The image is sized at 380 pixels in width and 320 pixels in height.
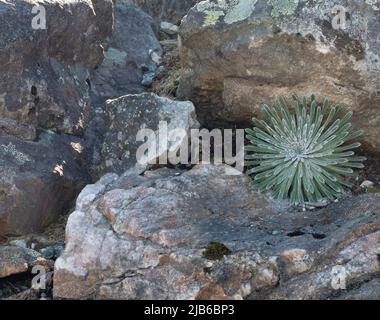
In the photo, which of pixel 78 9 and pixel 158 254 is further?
pixel 78 9

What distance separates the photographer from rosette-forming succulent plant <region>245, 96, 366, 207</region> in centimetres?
585

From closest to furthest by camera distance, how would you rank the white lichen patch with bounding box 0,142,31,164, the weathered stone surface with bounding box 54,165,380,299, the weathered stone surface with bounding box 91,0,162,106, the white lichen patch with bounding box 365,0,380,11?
the weathered stone surface with bounding box 54,165,380,299 < the white lichen patch with bounding box 365,0,380,11 < the white lichen patch with bounding box 0,142,31,164 < the weathered stone surface with bounding box 91,0,162,106

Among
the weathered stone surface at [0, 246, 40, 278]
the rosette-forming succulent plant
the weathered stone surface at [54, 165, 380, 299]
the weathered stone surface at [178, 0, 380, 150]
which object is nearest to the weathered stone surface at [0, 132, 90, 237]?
the weathered stone surface at [0, 246, 40, 278]

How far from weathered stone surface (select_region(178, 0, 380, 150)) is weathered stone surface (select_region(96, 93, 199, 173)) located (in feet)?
1.86

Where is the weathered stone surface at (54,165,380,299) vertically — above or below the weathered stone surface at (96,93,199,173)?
below

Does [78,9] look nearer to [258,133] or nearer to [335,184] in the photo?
[258,133]

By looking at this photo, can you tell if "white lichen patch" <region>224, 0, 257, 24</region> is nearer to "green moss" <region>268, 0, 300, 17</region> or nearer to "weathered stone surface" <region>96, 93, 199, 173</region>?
"green moss" <region>268, 0, 300, 17</region>

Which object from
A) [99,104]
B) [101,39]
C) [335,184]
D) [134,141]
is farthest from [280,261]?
[101,39]

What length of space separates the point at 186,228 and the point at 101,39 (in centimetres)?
366

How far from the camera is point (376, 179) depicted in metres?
6.12

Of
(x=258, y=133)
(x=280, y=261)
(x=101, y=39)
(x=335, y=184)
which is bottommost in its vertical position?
(x=280, y=261)

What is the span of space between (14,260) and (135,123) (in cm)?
181

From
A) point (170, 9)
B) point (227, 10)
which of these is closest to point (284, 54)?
point (227, 10)

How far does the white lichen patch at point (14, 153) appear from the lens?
6.41 meters
